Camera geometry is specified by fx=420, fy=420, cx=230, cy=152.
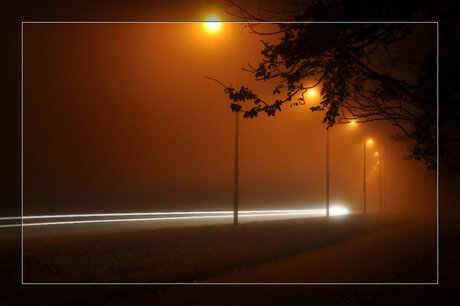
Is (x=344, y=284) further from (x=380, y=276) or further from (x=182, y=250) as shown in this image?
(x=182, y=250)

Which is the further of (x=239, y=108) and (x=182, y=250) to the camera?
(x=182, y=250)

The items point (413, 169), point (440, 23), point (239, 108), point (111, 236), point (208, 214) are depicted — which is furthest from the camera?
point (208, 214)

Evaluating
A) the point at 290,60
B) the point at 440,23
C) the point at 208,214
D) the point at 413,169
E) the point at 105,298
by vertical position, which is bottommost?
the point at 208,214

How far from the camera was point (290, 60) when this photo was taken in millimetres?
7637

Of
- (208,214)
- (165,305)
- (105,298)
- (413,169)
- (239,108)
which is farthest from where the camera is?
(208,214)

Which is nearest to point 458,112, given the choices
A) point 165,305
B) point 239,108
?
point 239,108

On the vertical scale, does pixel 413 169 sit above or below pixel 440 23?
below

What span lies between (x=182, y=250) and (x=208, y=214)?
1331 cm

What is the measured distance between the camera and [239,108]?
25.0 ft

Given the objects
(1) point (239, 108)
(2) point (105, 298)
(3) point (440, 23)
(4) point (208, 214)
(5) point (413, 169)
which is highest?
(3) point (440, 23)

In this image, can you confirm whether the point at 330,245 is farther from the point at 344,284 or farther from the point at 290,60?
the point at 290,60

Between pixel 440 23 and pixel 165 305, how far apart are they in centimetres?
731

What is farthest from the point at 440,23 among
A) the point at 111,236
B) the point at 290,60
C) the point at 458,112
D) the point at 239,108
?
the point at 111,236

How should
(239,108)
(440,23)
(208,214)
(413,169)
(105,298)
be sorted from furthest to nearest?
(208,214) < (413,169) < (440,23) < (239,108) < (105,298)
